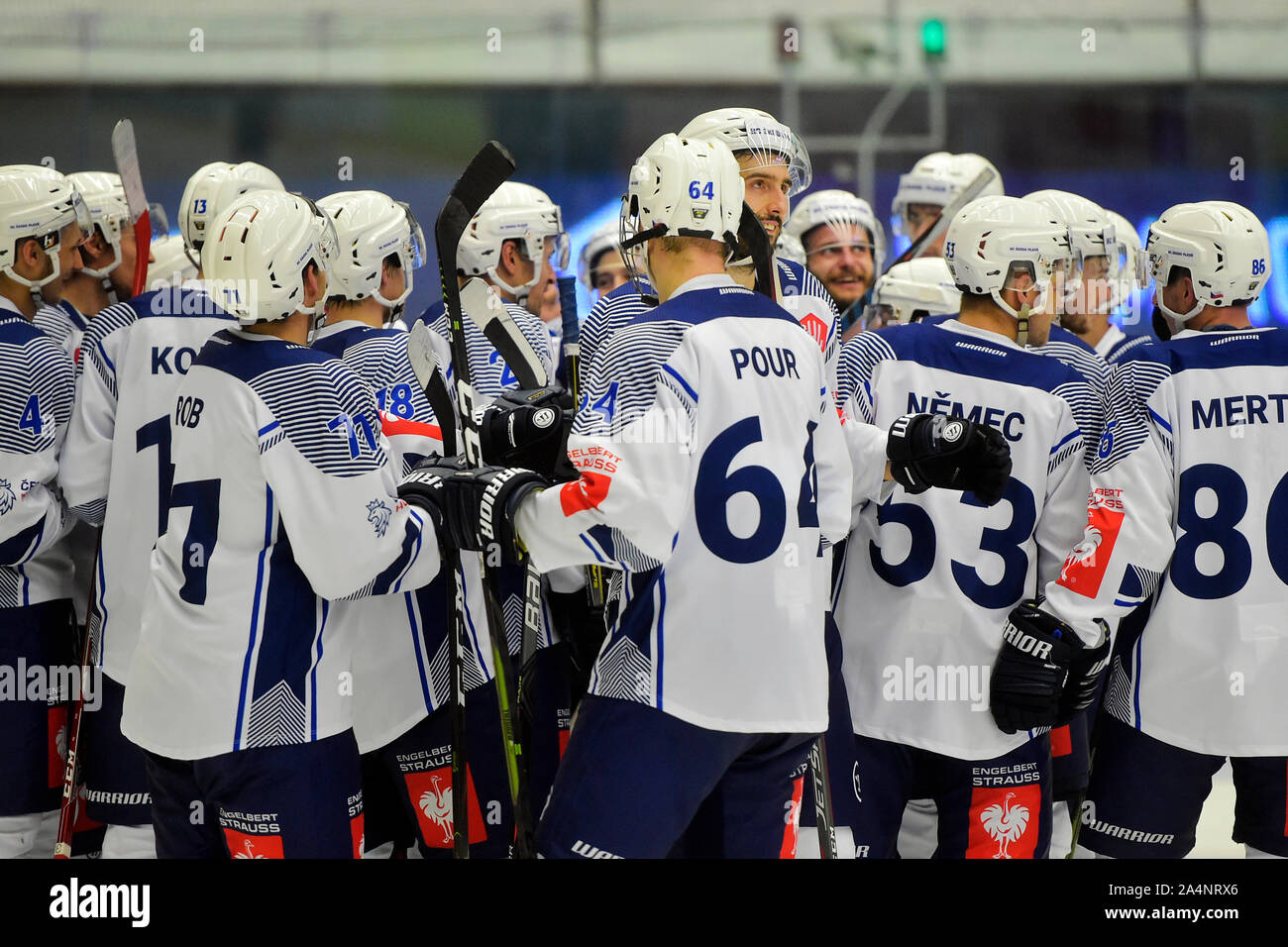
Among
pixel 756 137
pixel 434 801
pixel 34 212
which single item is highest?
pixel 756 137

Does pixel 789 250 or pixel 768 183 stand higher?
pixel 768 183

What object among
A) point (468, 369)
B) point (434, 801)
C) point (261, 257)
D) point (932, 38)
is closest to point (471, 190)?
point (468, 369)

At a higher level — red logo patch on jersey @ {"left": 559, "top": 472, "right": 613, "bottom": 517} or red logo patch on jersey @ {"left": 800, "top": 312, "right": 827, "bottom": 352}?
red logo patch on jersey @ {"left": 800, "top": 312, "right": 827, "bottom": 352}

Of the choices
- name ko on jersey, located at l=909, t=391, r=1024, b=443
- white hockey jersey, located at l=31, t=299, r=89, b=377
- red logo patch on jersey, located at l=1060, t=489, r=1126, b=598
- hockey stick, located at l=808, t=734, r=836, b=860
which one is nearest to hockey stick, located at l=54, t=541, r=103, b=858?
white hockey jersey, located at l=31, t=299, r=89, b=377

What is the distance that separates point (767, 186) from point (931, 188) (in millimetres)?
2293

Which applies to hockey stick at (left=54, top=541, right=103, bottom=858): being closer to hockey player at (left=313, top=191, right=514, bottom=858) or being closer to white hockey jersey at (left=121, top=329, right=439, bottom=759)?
hockey player at (left=313, top=191, right=514, bottom=858)

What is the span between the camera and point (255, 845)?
238 cm

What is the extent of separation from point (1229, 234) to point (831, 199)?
2048 millimetres

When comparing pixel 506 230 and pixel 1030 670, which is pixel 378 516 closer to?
pixel 1030 670

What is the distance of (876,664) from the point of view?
3014 mm

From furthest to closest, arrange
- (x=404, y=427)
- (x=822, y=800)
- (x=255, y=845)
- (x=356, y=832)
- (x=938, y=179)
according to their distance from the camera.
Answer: (x=938, y=179)
(x=404, y=427)
(x=822, y=800)
(x=356, y=832)
(x=255, y=845)

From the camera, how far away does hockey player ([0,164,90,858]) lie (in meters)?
2.95

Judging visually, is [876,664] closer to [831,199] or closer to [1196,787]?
[1196,787]

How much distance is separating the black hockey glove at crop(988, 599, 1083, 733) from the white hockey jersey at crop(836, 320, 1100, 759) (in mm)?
44
